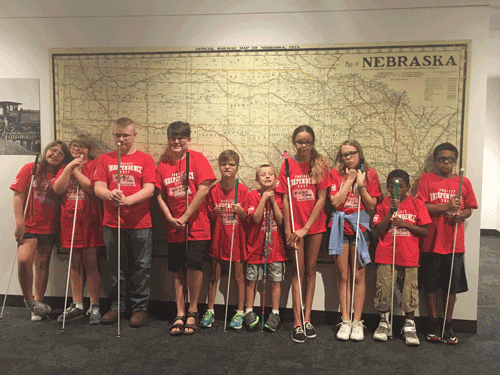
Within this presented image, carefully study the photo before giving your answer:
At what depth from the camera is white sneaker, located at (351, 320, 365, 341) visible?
3.11m

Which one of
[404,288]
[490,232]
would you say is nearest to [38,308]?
[404,288]

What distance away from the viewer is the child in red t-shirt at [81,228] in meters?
3.49

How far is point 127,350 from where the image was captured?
292 cm

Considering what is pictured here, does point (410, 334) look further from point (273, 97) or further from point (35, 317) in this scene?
point (35, 317)

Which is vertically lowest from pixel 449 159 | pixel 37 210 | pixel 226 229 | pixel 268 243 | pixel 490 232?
pixel 490 232

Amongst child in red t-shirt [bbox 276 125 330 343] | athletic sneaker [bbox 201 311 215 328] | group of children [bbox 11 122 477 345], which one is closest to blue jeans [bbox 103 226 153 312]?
group of children [bbox 11 122 477 345]

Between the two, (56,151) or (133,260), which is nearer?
(133,260)

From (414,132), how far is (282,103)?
3.81 feet

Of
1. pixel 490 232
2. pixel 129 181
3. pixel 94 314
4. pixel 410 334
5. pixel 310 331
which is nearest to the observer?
pixel 410 334

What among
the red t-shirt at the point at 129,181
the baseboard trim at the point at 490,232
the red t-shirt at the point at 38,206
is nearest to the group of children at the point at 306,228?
the red t-shirt at the point at 129,181

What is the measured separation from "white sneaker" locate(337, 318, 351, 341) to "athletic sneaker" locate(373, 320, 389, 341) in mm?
207

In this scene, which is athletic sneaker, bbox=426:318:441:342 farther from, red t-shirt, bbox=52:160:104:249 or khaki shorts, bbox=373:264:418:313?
red t-shirt, bbox=52:160:104:249

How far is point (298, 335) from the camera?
3105 mm

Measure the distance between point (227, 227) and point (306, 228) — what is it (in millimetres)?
671
